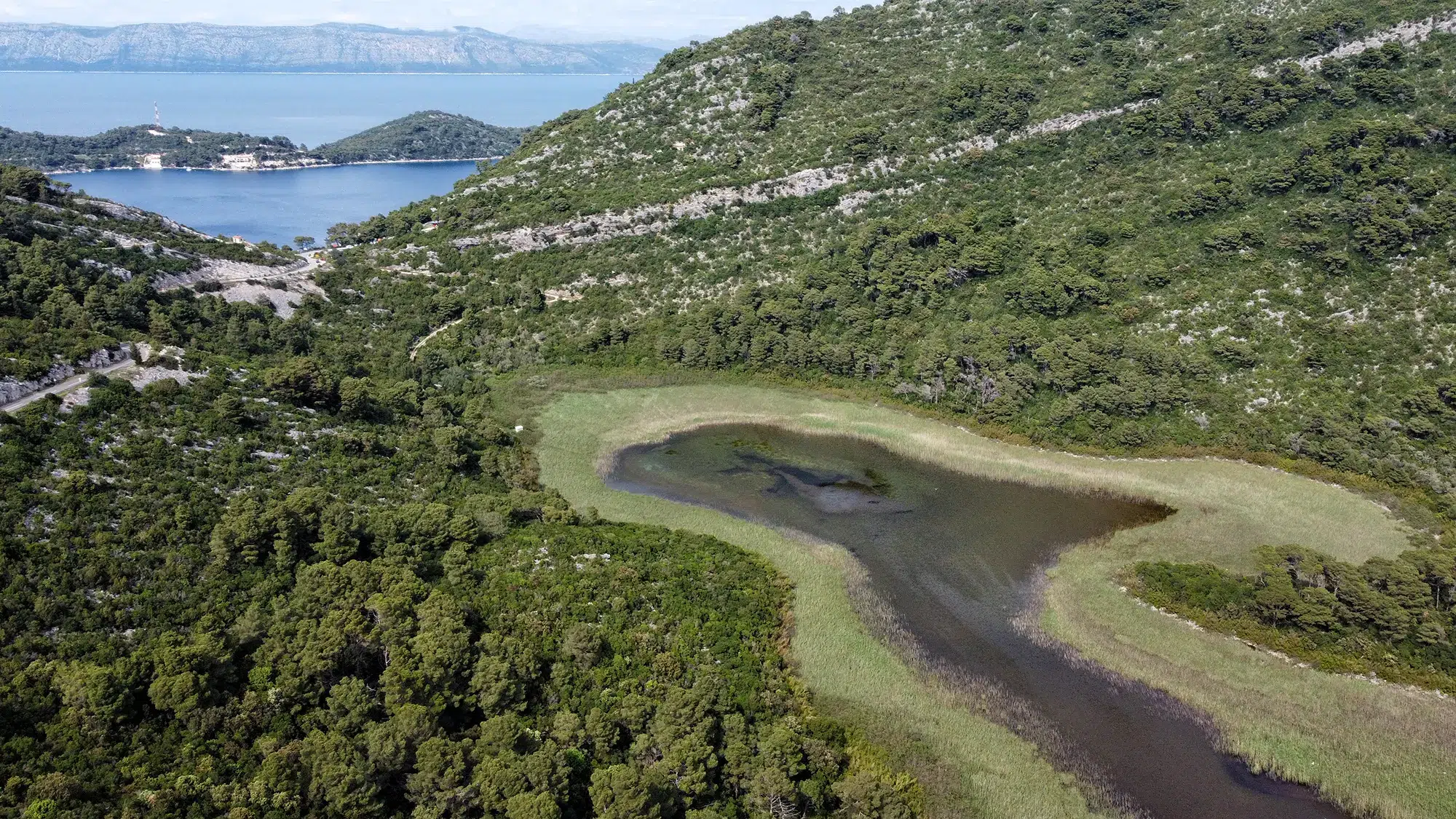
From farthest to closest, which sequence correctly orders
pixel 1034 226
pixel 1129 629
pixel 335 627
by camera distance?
1. pixel 1034 226
2. pixel 1129 629
3. pixel 335 627

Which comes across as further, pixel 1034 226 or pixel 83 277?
pixel 1034 226

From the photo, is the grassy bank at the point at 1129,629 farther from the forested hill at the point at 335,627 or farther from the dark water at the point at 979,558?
the forested hill at the point at 335,627

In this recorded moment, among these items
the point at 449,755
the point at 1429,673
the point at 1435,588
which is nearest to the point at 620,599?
the point at 449,755

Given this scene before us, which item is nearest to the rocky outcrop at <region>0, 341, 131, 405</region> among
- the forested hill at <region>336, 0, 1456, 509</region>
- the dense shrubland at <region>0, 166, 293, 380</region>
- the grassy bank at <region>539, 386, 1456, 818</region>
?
the dense shrubland at <region>0, 166, 293, 380</region>

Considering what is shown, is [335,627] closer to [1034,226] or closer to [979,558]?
[979,558]

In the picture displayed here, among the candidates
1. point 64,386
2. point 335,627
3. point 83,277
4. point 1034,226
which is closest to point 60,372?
point 64,386

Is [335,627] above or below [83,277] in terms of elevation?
below

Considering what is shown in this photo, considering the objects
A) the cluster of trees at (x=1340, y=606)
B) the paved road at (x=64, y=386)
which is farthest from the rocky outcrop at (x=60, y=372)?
the cluster of trees at (x=1340, y=606)
